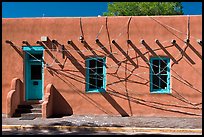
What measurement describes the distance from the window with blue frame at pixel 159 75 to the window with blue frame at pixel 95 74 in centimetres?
193

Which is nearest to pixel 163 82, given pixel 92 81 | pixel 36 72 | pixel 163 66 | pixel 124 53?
pixel 163 66

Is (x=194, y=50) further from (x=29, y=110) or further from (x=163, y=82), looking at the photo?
(x=29, y=110)

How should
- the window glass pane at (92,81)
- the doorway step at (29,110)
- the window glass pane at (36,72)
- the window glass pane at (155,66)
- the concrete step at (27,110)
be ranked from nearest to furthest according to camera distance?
1. the doorway step at (29,110)
2. the concrete step at (27,110)
3. the window glass pane at (155,66)
4. the window glass pane at (92,81)
5. the window glass pane at (36,72)

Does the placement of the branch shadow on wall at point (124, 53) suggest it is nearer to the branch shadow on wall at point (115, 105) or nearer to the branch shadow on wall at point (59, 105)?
the branch shadow on wall at point (115, 105)

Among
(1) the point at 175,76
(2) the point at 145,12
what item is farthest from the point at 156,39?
(2) the point at 145,12

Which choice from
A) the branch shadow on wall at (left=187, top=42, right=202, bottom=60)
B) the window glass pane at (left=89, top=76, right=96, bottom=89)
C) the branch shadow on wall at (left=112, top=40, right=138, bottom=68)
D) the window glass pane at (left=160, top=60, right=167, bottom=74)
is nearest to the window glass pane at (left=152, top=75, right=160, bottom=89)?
the window glass pane at (left=160, top=60, right=167, bottom=74)

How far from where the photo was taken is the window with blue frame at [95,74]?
12175 mm

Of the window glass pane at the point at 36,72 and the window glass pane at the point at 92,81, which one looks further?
the window glass pane at the point at 36,72

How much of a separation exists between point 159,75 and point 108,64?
6.89 ft

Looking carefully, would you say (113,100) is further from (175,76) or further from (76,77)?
(175,76)

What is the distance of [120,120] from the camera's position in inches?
434

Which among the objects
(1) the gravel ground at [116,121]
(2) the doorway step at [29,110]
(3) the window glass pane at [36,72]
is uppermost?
(3) the window glass pane at [36,72]

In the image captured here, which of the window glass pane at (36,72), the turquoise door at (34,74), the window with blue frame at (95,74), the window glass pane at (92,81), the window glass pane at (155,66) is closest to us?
the window glass pane at (155,66)

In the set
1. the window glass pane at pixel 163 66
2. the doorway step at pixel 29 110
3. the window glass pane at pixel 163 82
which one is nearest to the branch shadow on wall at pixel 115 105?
the window glass pane at pixel 163 82
